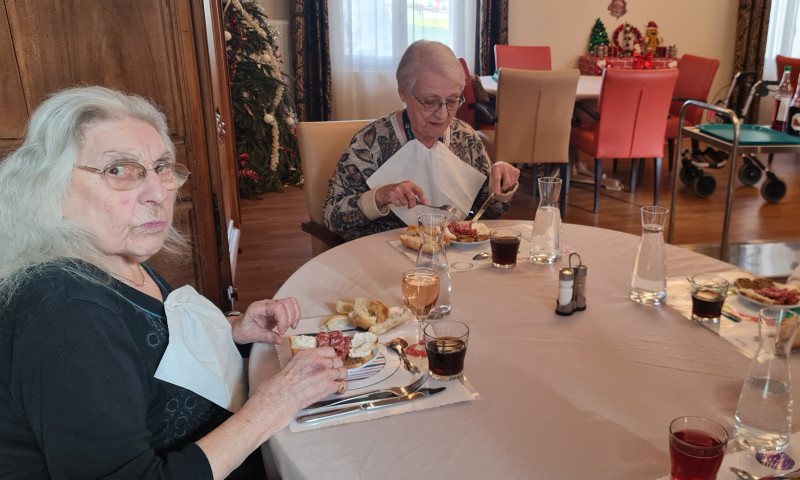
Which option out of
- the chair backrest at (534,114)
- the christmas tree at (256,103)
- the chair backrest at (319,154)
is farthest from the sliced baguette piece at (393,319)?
the christmas tree at (256,103)

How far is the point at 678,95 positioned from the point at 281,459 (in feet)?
19.5

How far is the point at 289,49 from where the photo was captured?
20.8 ft

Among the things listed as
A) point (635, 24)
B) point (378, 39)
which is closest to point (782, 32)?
point (635, 24)

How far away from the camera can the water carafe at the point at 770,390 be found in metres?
0.85

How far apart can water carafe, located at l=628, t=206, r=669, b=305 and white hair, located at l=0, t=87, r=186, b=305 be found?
1.04 m

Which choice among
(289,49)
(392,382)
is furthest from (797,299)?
(289,49)

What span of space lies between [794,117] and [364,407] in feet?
9.95

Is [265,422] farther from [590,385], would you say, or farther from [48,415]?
[590,385]

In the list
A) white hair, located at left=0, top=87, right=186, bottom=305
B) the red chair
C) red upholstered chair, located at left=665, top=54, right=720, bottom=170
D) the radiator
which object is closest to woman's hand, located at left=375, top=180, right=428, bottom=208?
white hair, located at left=0, top=87, right=186, bottom=305

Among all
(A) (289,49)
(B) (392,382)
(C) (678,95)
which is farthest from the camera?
(A) (289,49)

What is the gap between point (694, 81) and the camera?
18.5 ft

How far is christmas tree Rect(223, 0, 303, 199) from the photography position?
502 centimetres

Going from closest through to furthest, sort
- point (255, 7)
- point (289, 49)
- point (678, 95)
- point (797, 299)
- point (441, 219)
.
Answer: point (797, 299) → point (441, 219) → point (255, 7) → point (678, 95) → point (289, 49)

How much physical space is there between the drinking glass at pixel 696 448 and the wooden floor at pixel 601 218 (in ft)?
8.65
